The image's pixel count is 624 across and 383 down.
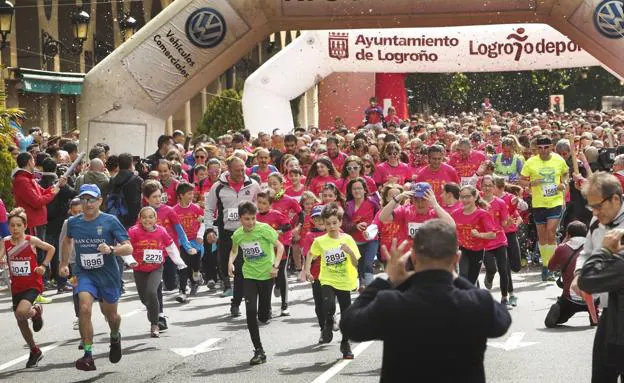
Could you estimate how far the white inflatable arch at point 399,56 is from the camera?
1078 inches

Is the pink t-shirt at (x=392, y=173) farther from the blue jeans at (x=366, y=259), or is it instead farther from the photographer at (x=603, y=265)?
the photographer at (x=603, y=265)

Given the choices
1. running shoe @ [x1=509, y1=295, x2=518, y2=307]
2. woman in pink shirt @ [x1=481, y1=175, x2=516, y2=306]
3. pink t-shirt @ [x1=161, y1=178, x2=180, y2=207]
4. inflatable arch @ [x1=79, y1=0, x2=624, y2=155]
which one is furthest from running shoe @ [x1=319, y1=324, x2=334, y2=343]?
inflatable arch @ [x1=79, y1=0, x2=624, y2=155]

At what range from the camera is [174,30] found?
21.8 meters

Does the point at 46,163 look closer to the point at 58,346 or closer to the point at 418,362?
the point at 58,346

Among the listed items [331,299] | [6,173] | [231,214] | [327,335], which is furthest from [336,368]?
[6,173]

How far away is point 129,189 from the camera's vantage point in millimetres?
17719

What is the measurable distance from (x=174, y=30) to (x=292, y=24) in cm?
177

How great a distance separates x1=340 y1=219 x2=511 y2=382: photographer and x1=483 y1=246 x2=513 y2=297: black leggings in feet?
32.6

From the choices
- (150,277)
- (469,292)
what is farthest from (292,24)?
(469,292)

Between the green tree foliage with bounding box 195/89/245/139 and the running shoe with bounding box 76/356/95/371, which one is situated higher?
the green tree foliage with bounding box 195/89/245/139

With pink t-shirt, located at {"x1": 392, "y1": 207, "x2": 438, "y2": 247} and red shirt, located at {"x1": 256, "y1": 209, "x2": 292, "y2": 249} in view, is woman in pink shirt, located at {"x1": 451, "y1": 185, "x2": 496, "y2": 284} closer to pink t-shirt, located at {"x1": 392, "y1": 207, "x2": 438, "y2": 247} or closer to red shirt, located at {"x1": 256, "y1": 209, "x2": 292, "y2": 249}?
pink t-shirt, located at {"x1": 392, "y1": 207, "x2": 438, "y2": 247}

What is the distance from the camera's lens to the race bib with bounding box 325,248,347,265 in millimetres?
12914

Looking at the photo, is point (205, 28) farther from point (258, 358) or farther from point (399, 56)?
point (258, 358)

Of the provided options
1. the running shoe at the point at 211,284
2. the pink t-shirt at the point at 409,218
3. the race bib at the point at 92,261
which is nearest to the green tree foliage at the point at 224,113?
the running shoe at the point at 211,284
